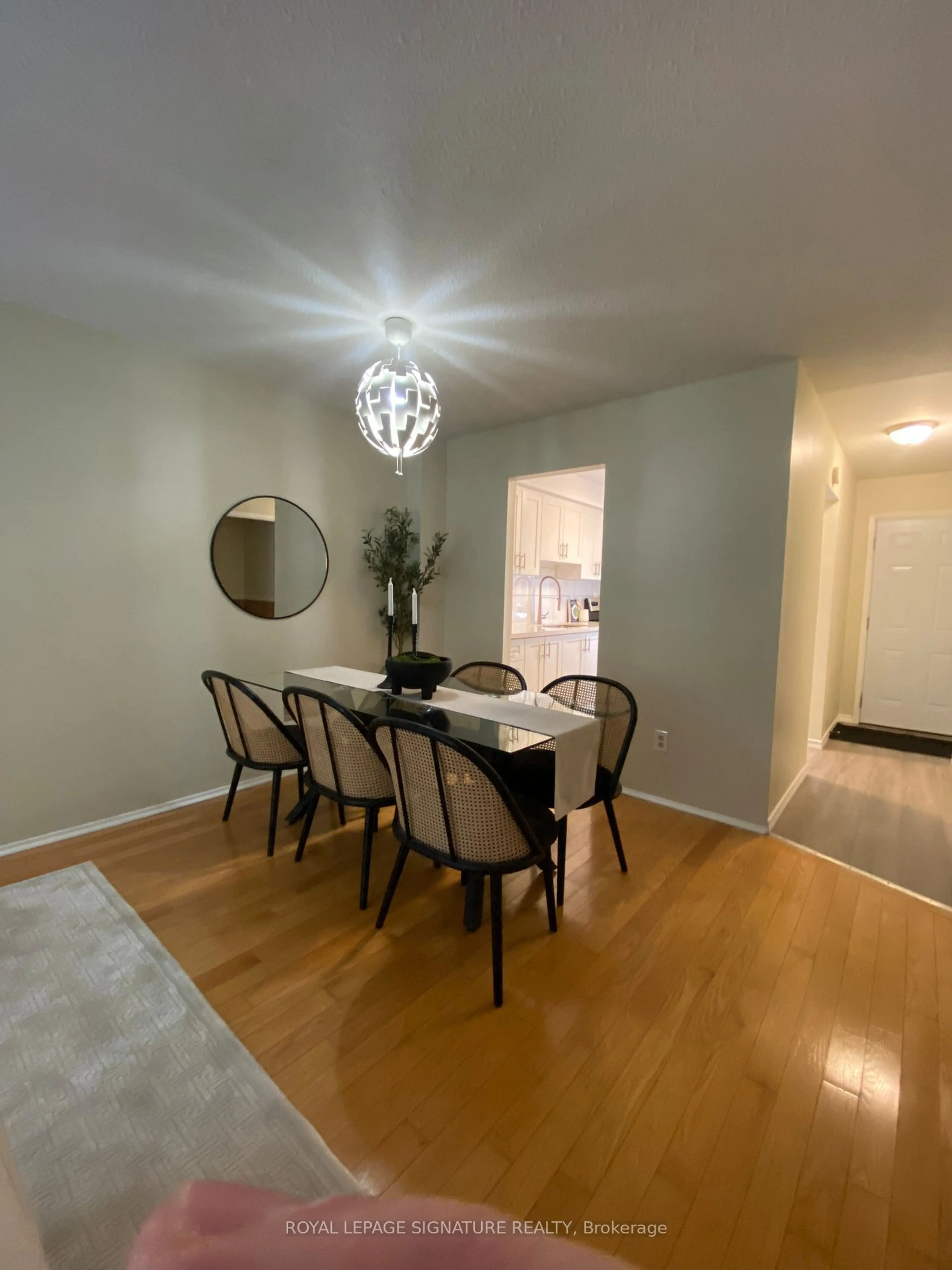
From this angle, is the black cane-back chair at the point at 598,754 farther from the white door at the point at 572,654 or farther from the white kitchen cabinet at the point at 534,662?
the white door at the point at 572,654

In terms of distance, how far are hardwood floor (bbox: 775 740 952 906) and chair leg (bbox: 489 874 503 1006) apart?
6.54 ft

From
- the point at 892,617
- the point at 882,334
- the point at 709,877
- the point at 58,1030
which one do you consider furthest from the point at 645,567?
the point at 892,617

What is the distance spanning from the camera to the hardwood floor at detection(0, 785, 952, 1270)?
1.12 meters

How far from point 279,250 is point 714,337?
1.93 m

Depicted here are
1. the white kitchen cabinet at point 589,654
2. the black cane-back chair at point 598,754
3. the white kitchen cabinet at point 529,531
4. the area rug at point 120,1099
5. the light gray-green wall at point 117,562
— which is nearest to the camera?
the area rug at point 120,1099

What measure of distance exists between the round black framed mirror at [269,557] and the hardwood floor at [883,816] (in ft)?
10.8

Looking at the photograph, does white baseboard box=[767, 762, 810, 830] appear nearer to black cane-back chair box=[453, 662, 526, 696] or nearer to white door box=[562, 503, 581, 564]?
black cane-back chair box=[453, 662, 526, 696]

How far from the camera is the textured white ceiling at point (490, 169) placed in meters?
1.14

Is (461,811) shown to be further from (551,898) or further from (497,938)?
(551,898)

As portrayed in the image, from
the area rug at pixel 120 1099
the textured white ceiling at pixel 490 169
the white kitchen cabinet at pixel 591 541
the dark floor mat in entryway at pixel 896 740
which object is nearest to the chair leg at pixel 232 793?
the area rug at pixel 120 1099

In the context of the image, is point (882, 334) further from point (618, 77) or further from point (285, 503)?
point (285, 503)

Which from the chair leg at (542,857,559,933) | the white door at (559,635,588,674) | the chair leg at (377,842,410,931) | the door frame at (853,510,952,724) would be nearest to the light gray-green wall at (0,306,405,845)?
the chair leg at (377,842,410,931)

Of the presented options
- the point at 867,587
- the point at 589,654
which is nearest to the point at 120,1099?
the point at 589,654

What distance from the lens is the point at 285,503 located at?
3.37m
